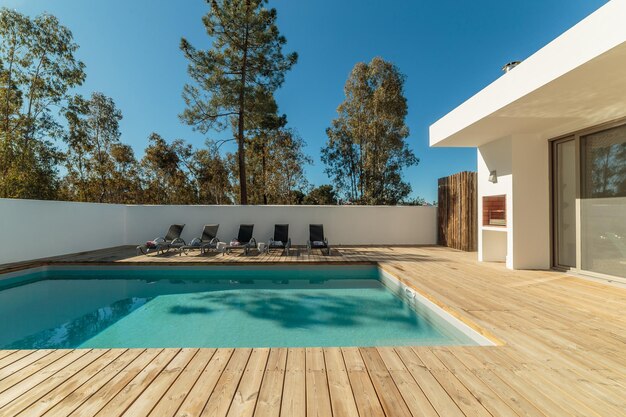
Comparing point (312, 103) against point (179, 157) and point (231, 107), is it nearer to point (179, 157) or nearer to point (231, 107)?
point (231, 107)

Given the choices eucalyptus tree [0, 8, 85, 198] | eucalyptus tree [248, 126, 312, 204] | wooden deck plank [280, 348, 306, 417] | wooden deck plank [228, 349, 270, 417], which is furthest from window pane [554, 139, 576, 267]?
eucalyptus tree [0, 8, 85, 198]

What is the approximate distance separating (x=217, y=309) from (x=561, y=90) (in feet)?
20.0

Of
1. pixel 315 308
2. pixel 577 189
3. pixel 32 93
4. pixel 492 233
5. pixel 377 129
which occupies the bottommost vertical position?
pixel 315 308

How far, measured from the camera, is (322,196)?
711 inches

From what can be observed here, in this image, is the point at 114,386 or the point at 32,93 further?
the point at 32,93

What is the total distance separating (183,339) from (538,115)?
6.54 metres

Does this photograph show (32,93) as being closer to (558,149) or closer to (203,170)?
(203,170)

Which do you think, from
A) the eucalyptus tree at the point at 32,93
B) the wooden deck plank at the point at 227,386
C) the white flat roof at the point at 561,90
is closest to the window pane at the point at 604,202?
the white flat roof at the point at 561,90

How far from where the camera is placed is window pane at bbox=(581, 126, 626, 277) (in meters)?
4.41

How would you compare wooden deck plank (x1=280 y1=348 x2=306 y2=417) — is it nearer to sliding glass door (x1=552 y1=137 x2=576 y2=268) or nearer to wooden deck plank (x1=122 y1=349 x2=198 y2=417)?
wooden deck plank (x1=122 y1=349 x2=198 y2=417)

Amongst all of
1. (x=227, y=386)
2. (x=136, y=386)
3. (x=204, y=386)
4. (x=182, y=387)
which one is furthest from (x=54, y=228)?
(x=227, y=386)

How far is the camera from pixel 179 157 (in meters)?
19.5

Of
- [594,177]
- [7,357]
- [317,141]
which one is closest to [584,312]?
[594,177]

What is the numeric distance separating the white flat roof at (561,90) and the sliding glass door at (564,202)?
405 millimetres
